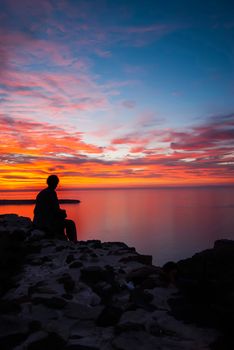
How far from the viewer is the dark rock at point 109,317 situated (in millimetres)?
4383

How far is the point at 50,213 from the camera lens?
472 inches

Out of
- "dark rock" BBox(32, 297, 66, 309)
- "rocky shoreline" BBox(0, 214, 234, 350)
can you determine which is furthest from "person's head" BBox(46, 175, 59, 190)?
"dark rock" BBox(32, 297, 66, 309)

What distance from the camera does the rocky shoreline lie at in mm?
3865

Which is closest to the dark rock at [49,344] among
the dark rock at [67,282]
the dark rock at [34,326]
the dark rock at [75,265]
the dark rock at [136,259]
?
the dark rock at [34,326]

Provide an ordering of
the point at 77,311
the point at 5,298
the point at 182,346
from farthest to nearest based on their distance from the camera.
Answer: the point at 5,298, the point at 77,311, the point at 182,346

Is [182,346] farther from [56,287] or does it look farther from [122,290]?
[56,287]

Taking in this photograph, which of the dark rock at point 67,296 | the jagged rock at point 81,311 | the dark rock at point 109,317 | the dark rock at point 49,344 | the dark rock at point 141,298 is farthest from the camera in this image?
the dark rock at point 67,296

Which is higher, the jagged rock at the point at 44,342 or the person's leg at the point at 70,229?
the person's leg at the point at 70,229

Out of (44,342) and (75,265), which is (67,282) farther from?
(44,342)

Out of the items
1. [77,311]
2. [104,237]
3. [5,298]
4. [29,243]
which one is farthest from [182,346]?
[104,237]

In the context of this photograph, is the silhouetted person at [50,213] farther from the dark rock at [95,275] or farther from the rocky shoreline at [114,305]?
the dark rock at [95,275]

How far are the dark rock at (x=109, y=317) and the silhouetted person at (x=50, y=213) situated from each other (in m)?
7.51

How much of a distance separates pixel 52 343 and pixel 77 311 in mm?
1123

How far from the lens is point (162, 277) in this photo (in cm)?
646
